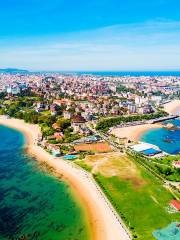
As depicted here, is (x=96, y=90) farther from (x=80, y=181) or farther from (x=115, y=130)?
(x=80, y=181)

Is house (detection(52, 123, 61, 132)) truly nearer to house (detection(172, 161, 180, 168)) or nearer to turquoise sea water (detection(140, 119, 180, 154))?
turquoise sea water (detection(140, 119, 180, 154))

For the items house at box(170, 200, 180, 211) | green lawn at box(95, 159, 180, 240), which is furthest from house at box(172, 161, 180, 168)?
house at box(170, 200, 180, 211)

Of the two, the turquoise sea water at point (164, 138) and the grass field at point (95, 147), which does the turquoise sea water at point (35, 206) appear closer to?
the grass field at point (95, 147)

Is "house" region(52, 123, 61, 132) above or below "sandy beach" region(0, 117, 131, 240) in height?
above

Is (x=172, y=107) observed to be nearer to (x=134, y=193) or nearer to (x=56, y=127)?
(x=56, y=127)

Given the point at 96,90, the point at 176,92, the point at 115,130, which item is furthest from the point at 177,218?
the point at 176,92

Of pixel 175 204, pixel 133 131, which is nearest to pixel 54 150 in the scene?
pixel 175 204
